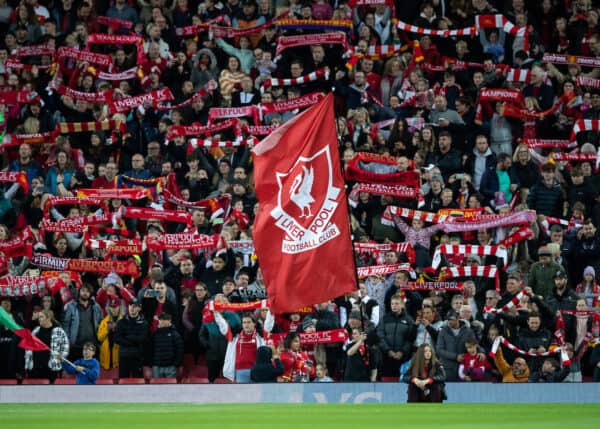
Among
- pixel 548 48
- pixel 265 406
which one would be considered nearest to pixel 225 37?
pixel 548 48

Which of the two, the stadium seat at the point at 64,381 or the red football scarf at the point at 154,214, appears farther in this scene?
the red football scarf at the point at 154,214

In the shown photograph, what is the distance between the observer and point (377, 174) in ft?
74.4

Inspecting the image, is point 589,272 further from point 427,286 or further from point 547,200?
point 427,286

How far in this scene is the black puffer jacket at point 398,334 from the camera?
767 inches

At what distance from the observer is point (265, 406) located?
17.4 metres

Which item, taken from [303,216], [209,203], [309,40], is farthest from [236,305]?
[309,40]

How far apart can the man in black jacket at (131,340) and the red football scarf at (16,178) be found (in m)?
5.50

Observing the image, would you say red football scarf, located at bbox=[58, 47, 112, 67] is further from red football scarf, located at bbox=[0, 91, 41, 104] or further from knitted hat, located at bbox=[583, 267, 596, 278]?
knitted hat, located at bbox=[583, 267, 596, 278]

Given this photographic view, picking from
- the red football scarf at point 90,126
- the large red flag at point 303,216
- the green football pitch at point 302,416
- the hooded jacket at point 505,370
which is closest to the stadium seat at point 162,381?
the green football pitch at point 302,416

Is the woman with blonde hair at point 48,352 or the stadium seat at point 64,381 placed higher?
the woman with blonde hair at point 48,352

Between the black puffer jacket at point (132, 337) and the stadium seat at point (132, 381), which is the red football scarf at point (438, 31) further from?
the stadium seat at point (132, 381)

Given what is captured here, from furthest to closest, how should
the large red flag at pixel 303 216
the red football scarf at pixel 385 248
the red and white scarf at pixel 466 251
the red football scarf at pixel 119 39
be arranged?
the red football scarf at pixel 119 39 < the red football scarf at pixel 385 248 < the red and white scarf at pixel 466 251 < the large red flag at pixel 303 216

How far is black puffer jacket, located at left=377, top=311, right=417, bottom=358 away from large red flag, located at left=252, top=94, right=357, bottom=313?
4602 millimetres

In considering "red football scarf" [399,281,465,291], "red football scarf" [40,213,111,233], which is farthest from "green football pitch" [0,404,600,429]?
"red football scarf" [40,213,111,233]
